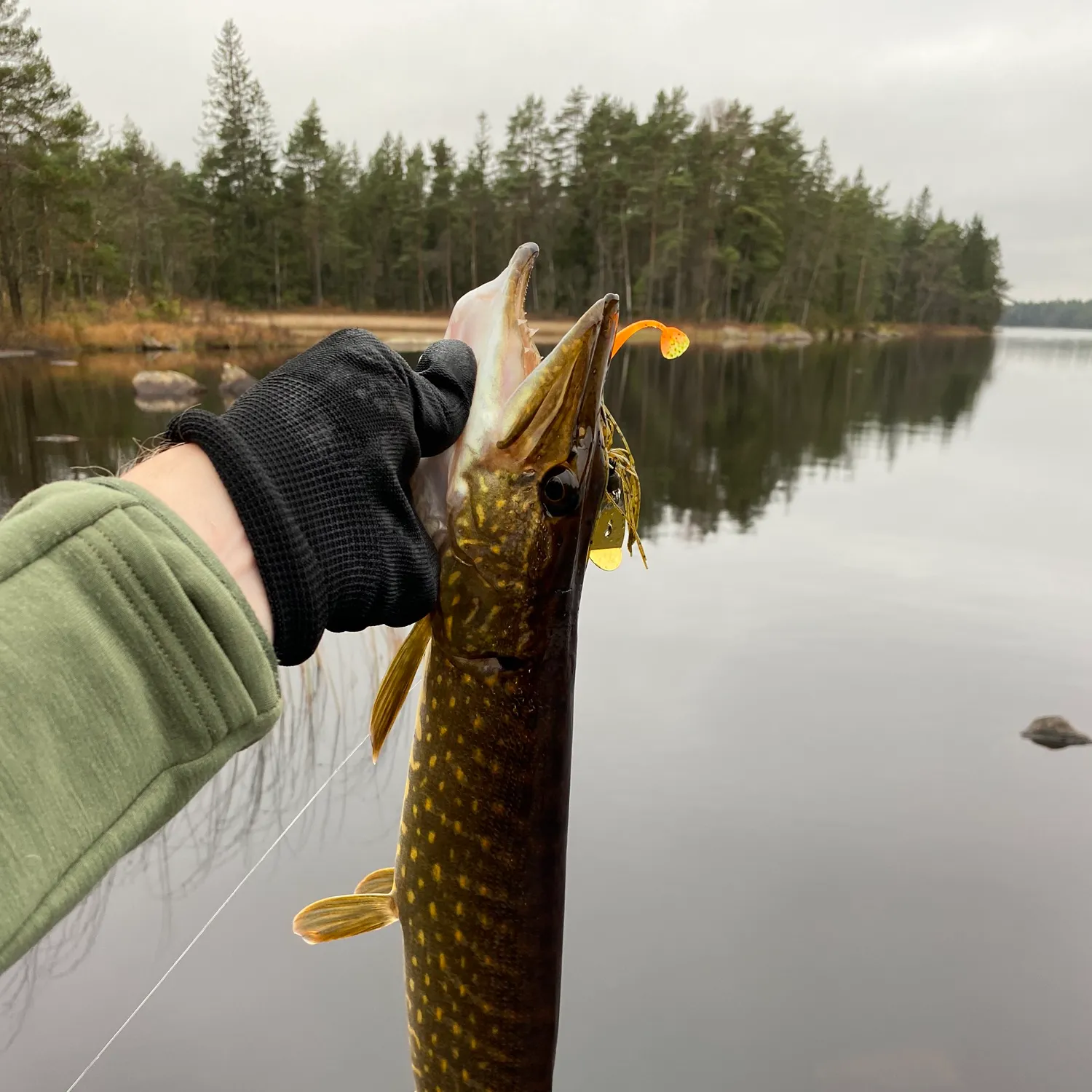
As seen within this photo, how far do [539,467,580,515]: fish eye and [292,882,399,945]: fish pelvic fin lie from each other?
92cm

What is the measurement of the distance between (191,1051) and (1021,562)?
9.66m

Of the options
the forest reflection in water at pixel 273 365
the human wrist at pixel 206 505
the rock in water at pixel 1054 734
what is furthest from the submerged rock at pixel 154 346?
the human wrist at pixel 206 505

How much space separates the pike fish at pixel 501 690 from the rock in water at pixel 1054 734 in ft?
17.6

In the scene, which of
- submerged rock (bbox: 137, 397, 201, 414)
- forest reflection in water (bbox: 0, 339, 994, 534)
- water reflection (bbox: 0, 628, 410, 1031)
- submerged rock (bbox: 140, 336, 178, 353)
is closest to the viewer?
water reflection (bbox: 0, 628, 410, 1031)

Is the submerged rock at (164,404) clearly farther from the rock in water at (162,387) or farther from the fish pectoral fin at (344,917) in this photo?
the fish pectoral fin at (344,917)

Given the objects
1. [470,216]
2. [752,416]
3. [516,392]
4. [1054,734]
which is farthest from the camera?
[470,216]

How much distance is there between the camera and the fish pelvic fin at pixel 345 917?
161 centimetres

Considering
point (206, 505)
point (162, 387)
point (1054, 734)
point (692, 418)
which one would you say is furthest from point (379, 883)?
point (692, 418)

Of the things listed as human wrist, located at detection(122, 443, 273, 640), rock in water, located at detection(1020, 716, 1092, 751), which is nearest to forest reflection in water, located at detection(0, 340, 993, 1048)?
human wrist, located at detection(122, 443, 273, 640)

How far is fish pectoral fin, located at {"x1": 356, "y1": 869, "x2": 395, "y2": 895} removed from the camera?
1.77 m

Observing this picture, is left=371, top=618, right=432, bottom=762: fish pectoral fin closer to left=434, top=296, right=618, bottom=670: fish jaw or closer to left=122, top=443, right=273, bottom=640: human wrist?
left=434, top=296, right=618, bottom=670: fish jaw

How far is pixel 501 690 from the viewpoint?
1.44 meters

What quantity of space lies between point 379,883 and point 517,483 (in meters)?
1.02

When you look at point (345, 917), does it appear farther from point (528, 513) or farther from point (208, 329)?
point (208, 329)
